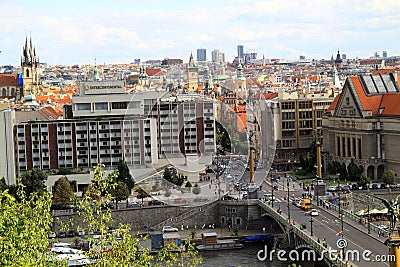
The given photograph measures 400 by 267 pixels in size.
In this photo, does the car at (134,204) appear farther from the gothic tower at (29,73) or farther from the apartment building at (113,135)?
the gothic tower at (29,73)

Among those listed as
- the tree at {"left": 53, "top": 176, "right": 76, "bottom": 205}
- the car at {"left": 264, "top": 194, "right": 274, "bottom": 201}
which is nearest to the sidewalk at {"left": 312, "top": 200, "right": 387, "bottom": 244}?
the car at {"left": 264, "top": 194, "right": 274, "bottom": 201}

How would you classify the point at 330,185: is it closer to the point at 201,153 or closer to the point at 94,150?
the point at 201,153

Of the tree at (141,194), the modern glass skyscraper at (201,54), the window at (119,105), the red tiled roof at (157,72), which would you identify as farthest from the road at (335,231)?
the modern glass skyscraper at (201,54)

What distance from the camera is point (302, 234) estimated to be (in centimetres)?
2992

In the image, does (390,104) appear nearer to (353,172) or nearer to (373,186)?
(353,172)

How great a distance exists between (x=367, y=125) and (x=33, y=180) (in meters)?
16.2

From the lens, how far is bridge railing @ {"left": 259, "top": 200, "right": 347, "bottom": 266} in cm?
2510

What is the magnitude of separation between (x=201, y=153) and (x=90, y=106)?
963 centimetres

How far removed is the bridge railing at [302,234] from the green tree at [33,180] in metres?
9.42

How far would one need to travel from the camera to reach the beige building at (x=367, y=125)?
45188 mm

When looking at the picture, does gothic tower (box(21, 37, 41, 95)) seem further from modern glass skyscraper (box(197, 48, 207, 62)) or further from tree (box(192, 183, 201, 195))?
tree (box(192, 183, 201, 195))

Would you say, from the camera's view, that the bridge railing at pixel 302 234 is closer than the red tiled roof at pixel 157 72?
Yes

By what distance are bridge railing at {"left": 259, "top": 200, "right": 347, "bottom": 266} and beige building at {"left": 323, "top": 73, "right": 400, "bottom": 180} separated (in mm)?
9568

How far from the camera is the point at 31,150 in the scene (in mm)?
44344
